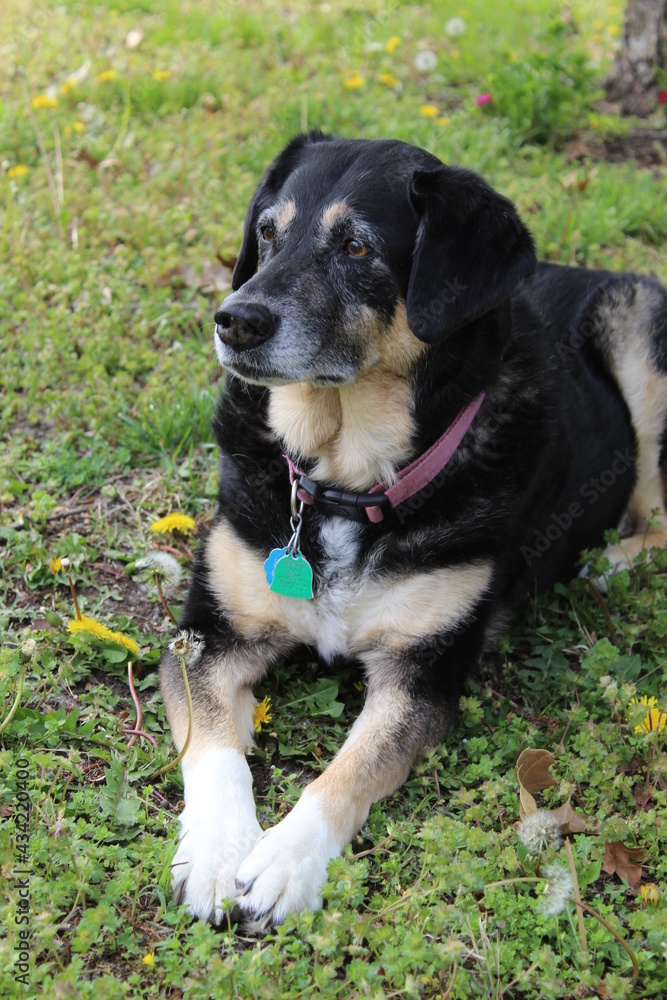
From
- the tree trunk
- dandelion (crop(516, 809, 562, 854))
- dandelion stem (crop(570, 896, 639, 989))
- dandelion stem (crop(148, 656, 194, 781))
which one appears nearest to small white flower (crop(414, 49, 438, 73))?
the tree trunk

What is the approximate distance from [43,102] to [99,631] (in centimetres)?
440

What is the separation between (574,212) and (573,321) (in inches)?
74.6

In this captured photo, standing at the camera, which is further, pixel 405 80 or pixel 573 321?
pixel 405 80

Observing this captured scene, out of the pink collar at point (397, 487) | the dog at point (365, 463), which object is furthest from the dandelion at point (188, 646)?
the pink collar at point (397, 487)

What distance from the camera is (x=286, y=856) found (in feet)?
7.95

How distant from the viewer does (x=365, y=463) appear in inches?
120

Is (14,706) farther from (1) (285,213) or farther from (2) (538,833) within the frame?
(1) (285,213)

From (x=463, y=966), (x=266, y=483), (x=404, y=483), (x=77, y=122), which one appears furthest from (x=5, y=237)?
(x=463, y=966)

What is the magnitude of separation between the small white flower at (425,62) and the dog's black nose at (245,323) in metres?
5.12

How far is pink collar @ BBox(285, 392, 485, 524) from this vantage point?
9.73ft

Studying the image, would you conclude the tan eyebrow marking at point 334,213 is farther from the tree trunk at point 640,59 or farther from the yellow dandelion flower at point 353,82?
the tree trunk at point 640,59

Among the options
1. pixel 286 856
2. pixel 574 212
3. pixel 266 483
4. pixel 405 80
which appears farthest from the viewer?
pixel 405 80

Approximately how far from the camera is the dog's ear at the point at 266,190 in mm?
3352

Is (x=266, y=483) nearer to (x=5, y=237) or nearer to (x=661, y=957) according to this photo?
(x=661, y=957)
